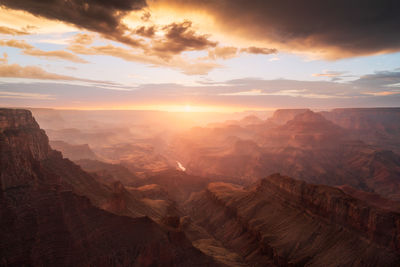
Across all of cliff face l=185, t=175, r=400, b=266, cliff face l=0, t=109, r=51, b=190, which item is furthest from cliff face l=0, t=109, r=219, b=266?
cliff face l=185, t=175, r=400, b=266

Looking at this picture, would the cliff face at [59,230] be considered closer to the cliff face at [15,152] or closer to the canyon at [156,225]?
the cliff face at [15,152]

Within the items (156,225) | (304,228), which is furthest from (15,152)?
(304,228)

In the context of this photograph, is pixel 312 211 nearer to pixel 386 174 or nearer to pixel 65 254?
pixel 65 254

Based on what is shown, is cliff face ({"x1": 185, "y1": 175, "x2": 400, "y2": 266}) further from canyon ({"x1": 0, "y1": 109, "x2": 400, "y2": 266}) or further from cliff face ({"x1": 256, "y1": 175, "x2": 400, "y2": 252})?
canyon ({"x1": 0, "y1": 109, "x2": 400, "y2": 266})

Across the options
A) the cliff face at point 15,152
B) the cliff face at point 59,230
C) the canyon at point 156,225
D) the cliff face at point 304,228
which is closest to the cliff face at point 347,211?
the cliff face at point 304,228

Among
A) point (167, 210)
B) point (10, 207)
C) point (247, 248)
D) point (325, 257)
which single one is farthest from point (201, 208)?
point (10, 207)

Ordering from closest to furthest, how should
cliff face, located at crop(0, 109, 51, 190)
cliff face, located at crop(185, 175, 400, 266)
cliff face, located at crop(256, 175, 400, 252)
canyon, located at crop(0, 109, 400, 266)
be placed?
canyon, located at crop(0, 109, 400, 266) → cliff face, located at crop(0, 109, 51, 190) → cliff face, located at crop(185, 175, 400, 266) → cliff face, located at crop(256, 175, 400, 252)
